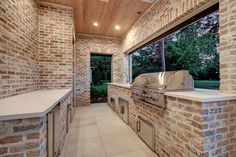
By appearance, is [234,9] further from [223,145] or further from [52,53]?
[52,53]

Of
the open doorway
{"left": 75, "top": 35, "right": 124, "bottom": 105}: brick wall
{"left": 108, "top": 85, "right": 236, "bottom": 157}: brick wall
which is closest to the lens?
{"left": 108, "top": 85, "right": 236, "bottom": 157}: brick wall

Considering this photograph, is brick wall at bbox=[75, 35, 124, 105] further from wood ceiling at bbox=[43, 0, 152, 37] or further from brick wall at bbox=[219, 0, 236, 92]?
brick wall at bbox=[219, 0, 236, 92]

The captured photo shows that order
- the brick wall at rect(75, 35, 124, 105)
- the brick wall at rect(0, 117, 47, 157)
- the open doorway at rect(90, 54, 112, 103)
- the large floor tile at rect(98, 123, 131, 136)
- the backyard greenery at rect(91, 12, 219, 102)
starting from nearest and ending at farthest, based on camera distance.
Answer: the brick wall at rect(0, 117, 47, 157), the backyard greenery at rect(91, 12, 219, 102), the large floor tile at rect(98, 123, 131, 136), the brick wall at rect(75, 35, 124, 105), the open doorway at rect(90, 54, 112, 103)

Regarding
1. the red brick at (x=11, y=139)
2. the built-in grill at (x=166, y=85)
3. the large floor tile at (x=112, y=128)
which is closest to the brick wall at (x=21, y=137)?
the red brick at (x=11, y=139)

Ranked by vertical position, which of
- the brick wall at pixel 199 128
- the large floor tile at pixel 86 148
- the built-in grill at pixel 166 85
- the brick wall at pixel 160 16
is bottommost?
the large floor tile at pixel 86 148

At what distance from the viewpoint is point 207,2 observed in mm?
1978

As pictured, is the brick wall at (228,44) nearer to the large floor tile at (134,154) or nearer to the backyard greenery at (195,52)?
the backyard greenery at (195,52)

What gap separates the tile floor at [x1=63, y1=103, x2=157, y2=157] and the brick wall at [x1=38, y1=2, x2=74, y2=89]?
4.36 feet

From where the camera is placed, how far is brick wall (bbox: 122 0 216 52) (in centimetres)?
226

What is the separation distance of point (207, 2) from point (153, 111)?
186 centimetres

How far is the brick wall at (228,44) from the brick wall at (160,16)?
1.27 feet

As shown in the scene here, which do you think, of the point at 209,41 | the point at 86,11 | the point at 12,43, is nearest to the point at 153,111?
the point at 209,41

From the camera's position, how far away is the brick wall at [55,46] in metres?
3.45

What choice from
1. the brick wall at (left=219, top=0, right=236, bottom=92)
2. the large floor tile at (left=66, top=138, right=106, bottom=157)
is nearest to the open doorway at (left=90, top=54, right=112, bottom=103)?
the large floor tile at (left=66, top=138, right=106, bottom=157)
